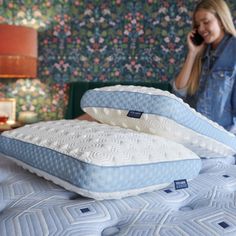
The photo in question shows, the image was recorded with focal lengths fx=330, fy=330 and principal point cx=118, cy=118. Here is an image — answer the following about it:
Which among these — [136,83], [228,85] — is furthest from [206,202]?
[136,83]

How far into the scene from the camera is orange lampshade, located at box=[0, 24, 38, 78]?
2.64m

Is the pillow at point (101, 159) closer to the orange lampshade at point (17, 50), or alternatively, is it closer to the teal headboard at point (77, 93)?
the orange lampshade at point (17, 50)

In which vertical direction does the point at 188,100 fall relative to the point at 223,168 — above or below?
above

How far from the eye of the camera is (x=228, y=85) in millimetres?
1572

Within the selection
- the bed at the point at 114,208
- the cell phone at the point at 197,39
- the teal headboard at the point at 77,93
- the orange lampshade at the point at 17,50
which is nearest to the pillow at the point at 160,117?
the bed at the point at 114,208

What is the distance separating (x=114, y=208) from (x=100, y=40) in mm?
2766

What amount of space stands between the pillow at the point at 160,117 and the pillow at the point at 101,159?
0.09 m

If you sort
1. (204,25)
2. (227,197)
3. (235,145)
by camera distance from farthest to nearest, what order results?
(204,25)
(235,145)
(227,197)

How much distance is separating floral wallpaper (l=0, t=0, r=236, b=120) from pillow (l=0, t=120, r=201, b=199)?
2.42 m

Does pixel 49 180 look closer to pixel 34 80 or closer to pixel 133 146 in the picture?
pixel 133 146

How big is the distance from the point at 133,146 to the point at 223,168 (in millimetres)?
432

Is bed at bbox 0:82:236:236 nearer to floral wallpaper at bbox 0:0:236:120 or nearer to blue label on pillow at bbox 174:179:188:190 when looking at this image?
blue label on pillow at bbox 174:179:188:190

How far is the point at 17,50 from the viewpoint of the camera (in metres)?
2.68

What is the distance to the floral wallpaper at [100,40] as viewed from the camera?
3209 millimetres
